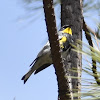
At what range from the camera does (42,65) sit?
6.86 feet

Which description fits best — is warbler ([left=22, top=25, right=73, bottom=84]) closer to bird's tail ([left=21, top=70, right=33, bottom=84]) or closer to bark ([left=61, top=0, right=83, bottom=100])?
bird's tail ([left=21, top=70, right=33, bottom=84])

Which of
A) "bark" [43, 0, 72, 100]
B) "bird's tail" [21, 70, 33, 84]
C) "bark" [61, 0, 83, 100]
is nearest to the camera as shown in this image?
"bark" [43, 0, 72, 100]

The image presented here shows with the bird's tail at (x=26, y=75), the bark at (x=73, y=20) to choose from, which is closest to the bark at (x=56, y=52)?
the bark at (x=73, y=20)

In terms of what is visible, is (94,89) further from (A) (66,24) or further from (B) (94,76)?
(A) (66,24)

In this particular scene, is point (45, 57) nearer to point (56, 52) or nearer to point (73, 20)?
point (73, 20)

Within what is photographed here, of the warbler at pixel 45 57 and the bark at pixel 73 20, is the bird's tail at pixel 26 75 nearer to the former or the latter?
the warbler at pixel 45 57

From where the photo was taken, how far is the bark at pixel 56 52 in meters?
0.93

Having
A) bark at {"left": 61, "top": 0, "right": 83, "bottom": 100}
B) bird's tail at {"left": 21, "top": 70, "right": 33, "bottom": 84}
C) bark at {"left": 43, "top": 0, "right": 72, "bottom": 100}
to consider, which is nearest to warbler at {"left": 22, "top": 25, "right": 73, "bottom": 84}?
Result: bird's tail at {"left": 21, "top": 70, "right": 33, "bottom": 84}

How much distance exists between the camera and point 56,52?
1021 mm

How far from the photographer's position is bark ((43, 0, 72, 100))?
0.93 m

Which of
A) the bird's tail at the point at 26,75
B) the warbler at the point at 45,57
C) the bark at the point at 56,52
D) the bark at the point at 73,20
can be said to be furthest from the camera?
the warbler at the point at 45,57

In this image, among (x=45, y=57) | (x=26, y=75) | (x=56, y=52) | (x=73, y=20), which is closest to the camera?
(x=56, y=52)

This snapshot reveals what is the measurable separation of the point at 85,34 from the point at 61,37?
1.49ft

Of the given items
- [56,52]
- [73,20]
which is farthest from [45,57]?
[56,52]
